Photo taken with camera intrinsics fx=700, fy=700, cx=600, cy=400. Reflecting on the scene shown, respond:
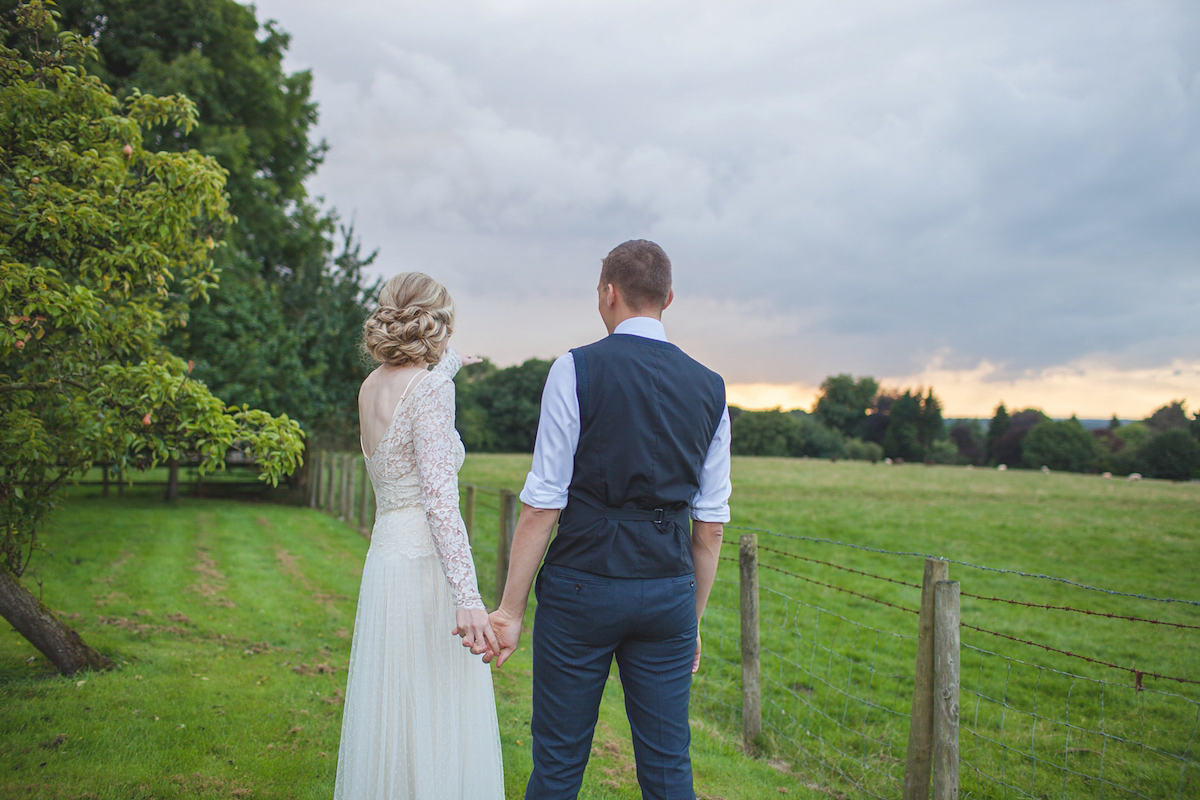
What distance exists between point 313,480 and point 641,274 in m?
20.3

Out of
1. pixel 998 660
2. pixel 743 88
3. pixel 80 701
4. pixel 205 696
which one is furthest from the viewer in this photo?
pixel 743 88

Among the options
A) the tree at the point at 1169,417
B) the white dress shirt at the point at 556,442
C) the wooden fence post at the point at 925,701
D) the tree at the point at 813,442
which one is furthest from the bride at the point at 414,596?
the tree at the point at 813,442

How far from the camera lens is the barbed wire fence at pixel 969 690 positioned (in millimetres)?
4344

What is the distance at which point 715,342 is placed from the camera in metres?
8.14

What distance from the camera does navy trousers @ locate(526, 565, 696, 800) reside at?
2.03m

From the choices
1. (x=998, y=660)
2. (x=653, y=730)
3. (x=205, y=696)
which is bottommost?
(x=998, y=660)

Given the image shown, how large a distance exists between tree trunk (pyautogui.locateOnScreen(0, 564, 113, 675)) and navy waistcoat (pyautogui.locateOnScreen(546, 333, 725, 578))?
427 cm

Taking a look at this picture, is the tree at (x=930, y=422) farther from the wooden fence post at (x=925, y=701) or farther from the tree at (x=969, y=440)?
the wooden fence post at (x=925, y=701)

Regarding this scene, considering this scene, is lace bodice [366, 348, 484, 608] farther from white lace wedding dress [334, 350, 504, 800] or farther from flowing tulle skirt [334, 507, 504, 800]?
flowing tulle skirt [334, 507, 504, 800]

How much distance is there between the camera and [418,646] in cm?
261

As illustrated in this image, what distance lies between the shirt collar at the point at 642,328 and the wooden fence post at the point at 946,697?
7.33 ft

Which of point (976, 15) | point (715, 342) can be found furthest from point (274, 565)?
point (976, 15)

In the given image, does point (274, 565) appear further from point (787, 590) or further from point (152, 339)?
point (787, 590)

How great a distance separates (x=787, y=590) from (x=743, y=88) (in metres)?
8.51
